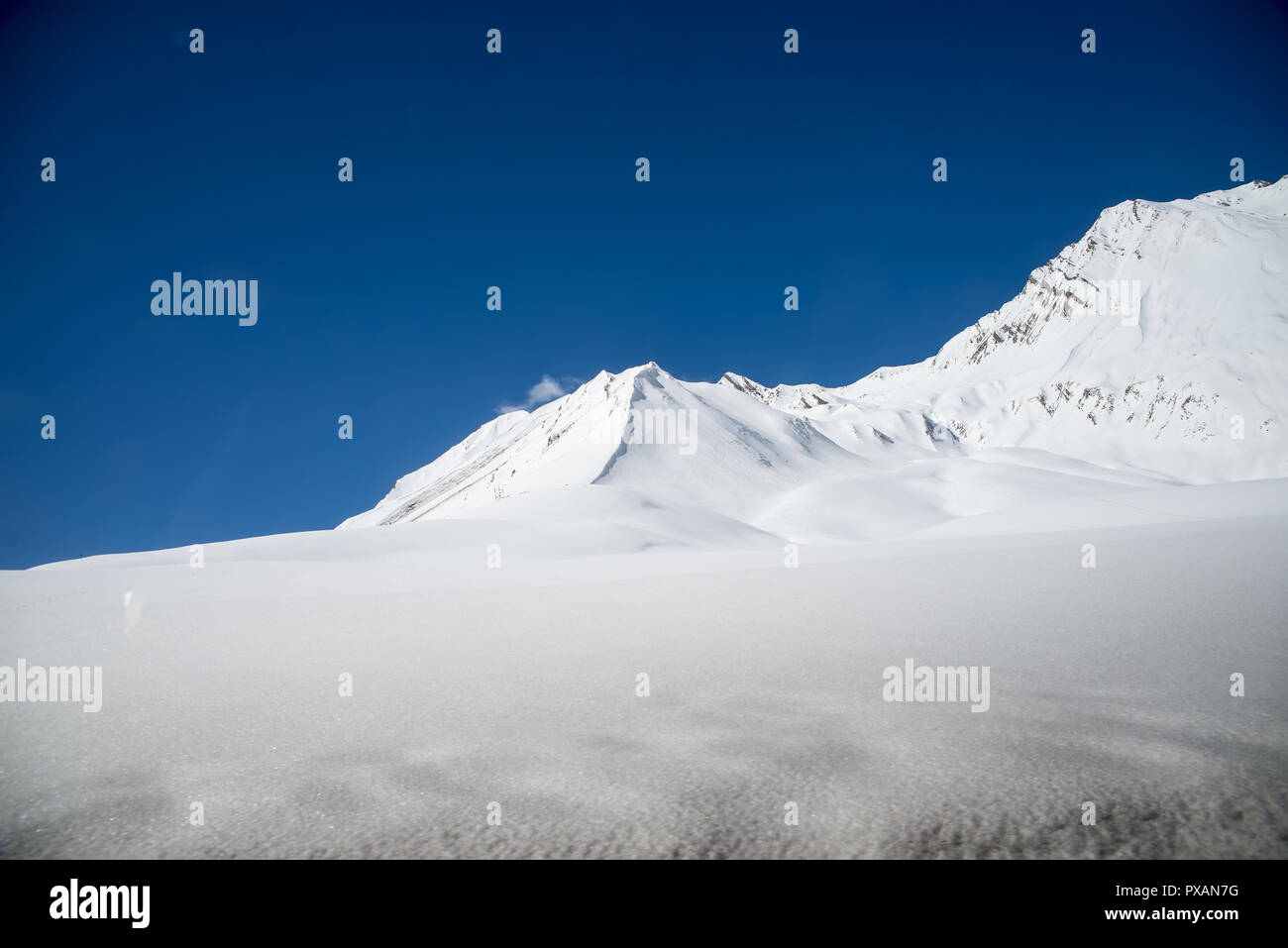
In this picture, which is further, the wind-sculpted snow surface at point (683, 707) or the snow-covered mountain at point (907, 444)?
the snow-covered mountain at point (907, 444)

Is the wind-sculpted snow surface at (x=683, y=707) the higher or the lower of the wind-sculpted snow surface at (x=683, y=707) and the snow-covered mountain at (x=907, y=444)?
the lower

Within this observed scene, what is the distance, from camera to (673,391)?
104m

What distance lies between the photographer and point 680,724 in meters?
5.01

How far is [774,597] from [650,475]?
7050cm

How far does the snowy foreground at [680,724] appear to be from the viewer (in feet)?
11.2

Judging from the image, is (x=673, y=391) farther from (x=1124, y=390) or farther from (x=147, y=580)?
(x=1124, y=390)

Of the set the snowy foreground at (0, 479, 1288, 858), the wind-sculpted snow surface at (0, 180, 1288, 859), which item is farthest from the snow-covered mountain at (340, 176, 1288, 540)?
the snowy foreground at (0, 479, 1288, 858)

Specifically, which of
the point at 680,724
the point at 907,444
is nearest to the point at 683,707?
the point at 680,724

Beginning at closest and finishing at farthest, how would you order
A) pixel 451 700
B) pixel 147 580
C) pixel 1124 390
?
pixel 451 700 → pixel 147 580 → pixel 1124 390

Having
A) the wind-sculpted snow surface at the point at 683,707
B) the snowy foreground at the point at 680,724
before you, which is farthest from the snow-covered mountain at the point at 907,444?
the snowy foreground at the point at 680,724

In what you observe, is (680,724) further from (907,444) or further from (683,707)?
(907,444)

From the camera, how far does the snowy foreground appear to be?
3.41 metres

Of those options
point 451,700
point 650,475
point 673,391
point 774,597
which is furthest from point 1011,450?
point 451,700

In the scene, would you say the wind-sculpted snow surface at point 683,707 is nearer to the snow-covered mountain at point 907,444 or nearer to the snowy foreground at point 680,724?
the snowy foreground at point 680,724
